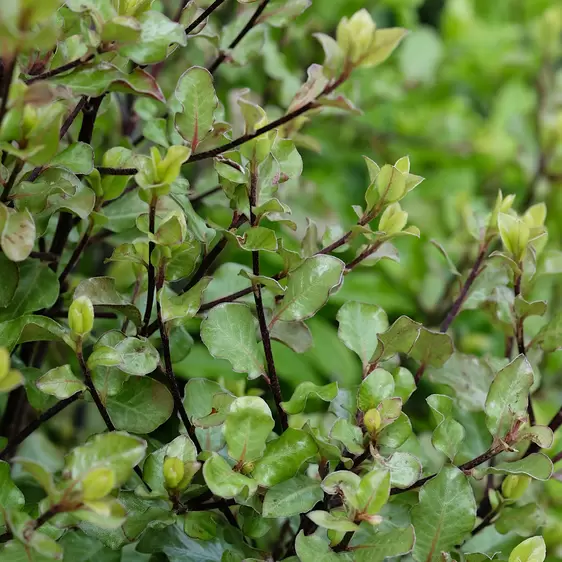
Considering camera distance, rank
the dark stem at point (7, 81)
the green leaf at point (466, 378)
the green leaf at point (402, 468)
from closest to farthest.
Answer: the dark stem at point (7, 81), the green leaf at point (402, 468), the green leaf at point (466, 378)

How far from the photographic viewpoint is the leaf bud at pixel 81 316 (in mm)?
474

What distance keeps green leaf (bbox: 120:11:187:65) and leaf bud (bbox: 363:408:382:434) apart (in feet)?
0.88

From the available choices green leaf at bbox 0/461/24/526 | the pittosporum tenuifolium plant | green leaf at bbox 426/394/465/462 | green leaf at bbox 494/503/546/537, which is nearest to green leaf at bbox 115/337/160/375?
the pittosporum tenuifolium plant

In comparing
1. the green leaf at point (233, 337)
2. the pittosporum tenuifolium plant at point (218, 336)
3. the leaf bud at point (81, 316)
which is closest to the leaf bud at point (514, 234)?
the pittosporum tenuifolium plant at point (218, 336)

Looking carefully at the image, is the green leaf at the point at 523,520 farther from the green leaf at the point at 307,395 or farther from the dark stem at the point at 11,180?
the dark stem at the point at 11,180

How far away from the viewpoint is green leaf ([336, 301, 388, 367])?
0.57 meters

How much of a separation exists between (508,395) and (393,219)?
15 cm

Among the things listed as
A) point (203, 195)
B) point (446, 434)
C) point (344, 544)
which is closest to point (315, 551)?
point (344, 544)

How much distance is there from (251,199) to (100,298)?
0.13 meters

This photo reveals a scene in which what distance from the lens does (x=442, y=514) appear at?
519 mm

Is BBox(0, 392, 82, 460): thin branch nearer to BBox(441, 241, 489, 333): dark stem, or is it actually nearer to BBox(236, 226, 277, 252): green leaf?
BBox(236, 226, 277, 252): green leaf

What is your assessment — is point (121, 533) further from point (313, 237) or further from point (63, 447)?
point (63, 447)

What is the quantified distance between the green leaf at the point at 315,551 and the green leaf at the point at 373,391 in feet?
0.30

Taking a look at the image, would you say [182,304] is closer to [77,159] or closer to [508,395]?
[77,159]
